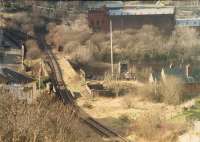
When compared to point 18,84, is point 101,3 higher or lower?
higher

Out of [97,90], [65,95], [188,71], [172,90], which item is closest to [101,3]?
[188,71]

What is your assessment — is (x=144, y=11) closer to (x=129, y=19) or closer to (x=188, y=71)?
(x=129, y=19)

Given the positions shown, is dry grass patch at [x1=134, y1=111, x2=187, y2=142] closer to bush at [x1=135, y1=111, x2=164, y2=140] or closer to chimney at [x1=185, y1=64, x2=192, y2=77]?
bush at [x1=135, y1=111, x2=164, y2=140]

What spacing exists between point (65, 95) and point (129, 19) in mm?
15242

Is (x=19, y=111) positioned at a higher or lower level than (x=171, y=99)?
higher

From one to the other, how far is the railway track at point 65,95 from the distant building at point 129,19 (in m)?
4.08

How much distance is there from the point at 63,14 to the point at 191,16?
9147mm

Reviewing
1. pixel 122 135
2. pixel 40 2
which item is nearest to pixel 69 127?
pixel 122 135

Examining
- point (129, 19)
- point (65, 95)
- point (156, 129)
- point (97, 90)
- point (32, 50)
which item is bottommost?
point (65, 95)

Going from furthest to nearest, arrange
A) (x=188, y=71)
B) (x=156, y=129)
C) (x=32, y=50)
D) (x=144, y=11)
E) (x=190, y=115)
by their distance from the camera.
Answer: (x=144, y=11) < (x=32, y=50) < (x=188, y=71) < (x=190, y=115) < (x=156, y=129)

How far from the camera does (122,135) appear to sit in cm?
2295

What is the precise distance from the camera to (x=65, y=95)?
29125mm

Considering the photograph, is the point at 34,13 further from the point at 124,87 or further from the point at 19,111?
the point at 19,111

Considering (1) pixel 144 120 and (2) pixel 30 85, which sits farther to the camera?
(2) pixel 30 85
